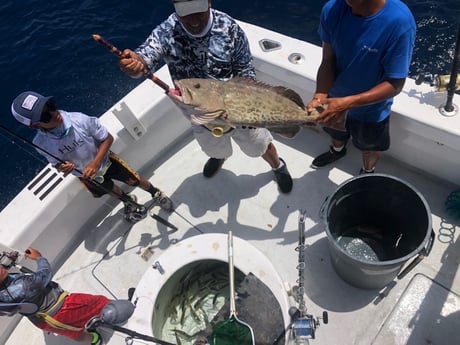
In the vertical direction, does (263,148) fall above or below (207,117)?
below

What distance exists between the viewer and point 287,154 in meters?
4.42

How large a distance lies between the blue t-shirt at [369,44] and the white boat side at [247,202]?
0.73 meters

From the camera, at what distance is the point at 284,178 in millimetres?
4051

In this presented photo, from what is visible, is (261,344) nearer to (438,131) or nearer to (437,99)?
(438,131)

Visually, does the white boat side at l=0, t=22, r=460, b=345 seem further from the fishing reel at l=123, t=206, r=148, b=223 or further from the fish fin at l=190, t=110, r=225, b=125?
the fish fin at l=190, t=110, r=225, b=125

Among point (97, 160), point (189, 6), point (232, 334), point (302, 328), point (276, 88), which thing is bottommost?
point (302, 328)

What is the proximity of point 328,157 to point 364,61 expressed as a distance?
156 cm

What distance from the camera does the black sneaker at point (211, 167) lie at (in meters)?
4.31

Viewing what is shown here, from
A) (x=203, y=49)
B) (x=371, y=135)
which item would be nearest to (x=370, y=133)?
(x=371, y=135)

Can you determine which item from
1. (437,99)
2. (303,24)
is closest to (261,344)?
(437,99)

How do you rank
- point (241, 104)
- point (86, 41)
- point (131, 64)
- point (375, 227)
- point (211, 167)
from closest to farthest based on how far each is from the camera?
point (131, 64)
point (241, 104)
point (375, 227)
point (211, 167)
point (86, 41)

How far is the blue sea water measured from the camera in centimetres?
561

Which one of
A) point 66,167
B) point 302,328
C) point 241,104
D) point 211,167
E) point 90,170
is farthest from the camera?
point 211,167

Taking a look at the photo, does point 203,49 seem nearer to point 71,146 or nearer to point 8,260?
point 71,146
